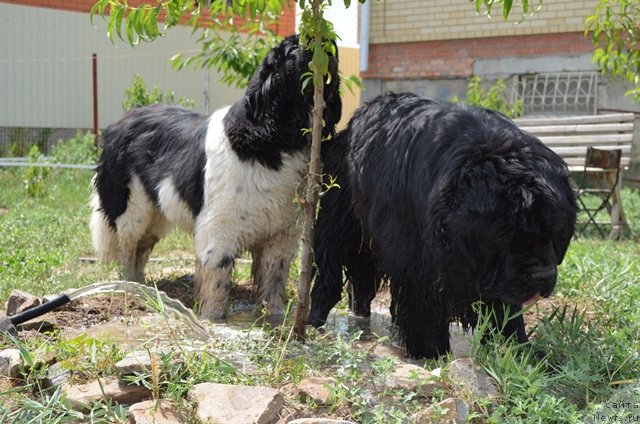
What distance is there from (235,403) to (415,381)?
0.73 meters

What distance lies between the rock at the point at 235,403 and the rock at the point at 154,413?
0.08m

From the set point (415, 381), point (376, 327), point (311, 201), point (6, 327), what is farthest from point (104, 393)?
point (376, 327)

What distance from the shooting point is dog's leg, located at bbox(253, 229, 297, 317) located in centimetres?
500

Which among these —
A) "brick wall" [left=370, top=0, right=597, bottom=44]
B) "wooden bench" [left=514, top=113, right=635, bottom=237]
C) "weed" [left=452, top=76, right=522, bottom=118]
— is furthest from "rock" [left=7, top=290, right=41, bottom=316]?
"brick wall" [left=370, top=0, right=597, bottom=44]

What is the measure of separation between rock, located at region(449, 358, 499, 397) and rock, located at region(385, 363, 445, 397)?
7cm

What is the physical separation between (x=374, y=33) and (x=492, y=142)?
12069mm

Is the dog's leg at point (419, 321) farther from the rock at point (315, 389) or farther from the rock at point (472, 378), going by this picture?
the rock at point (315, 389)

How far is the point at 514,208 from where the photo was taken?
328cm

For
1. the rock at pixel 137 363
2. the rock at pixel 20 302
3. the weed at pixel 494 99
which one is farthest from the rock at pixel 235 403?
the weed at pixel 494 99

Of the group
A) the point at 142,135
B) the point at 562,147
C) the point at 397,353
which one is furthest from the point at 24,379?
the point at 562,147

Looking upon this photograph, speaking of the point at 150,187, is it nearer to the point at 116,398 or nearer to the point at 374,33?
the point at 116,398

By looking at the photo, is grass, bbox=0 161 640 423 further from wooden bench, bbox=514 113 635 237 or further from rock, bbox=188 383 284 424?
wooden bench, bbox=514 113 635 237

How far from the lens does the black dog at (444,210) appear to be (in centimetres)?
333

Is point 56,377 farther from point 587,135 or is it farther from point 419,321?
point 587,135
